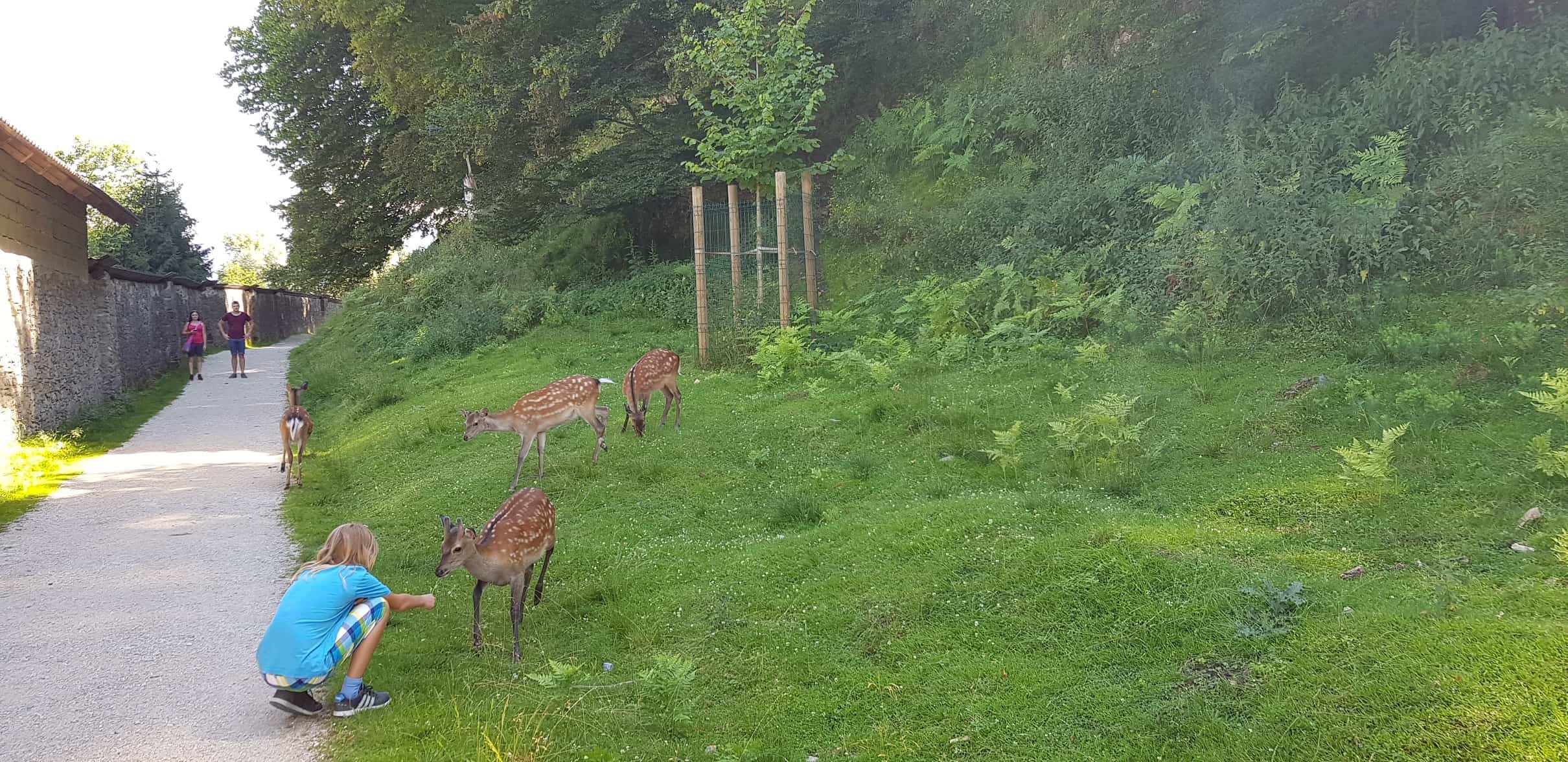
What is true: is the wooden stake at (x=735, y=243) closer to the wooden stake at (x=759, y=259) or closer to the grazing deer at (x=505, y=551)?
the wooden stake at (x=759, y=259)

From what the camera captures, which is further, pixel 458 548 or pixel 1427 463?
pixel 1427 463

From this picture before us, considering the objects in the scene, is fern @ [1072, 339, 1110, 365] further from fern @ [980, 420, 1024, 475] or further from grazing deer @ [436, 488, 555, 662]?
grazing deer @ [436, 488, 555, 662]

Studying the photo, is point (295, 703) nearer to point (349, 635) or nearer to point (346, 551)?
point (349, 635)

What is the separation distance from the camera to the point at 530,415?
10227mm

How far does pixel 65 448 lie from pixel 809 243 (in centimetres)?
1139

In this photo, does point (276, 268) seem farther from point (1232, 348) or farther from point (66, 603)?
point (1232, 348)

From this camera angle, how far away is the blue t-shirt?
16.9ft

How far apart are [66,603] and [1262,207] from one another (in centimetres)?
1296

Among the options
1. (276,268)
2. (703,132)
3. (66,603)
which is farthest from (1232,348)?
(276,268)

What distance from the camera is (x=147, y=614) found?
7039 millimetres

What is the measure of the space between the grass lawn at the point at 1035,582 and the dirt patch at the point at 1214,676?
0.02 metres

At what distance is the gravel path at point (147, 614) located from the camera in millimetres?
5129

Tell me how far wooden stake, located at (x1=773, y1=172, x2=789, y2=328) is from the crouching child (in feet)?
30.4

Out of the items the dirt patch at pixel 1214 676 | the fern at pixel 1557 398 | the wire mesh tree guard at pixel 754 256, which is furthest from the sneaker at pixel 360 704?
the wire mesh tree guard at pixel 754 256
